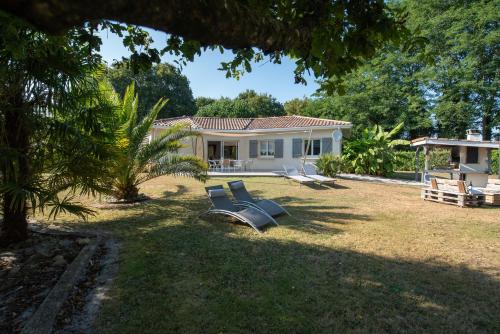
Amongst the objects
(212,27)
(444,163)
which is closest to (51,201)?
(212,27)

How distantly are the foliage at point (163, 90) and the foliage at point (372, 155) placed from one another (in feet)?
99.7

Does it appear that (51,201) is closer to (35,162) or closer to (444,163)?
(35,162)

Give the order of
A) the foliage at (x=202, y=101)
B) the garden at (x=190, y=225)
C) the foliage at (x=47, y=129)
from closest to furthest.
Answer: the garden at (x=190, y=225) < the foliage at (x=47, y=129) < the foliage at (x=202, y=101)

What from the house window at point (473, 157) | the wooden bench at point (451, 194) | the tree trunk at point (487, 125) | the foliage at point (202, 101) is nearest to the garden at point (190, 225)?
the wooden bench at point (451, 194)

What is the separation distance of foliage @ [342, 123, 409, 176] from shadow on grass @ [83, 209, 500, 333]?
1568cm

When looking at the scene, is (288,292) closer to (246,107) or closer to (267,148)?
(267,148)

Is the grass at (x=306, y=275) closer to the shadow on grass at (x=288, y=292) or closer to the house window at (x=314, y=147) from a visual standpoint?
the shadow on grass at (x=288, y=292)

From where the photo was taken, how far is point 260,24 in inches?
89.3

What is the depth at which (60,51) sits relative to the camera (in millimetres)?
5000

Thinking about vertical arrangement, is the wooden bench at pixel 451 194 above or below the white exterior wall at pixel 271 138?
below

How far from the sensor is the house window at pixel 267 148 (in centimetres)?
2469

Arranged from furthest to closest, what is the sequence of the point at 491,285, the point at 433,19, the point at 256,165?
the point at 433,19 < the point at 256,165 < the point at 491,285

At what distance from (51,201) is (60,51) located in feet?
8.04

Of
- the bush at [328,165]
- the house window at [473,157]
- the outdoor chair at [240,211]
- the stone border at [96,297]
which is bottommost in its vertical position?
the stone border at [96,297]
